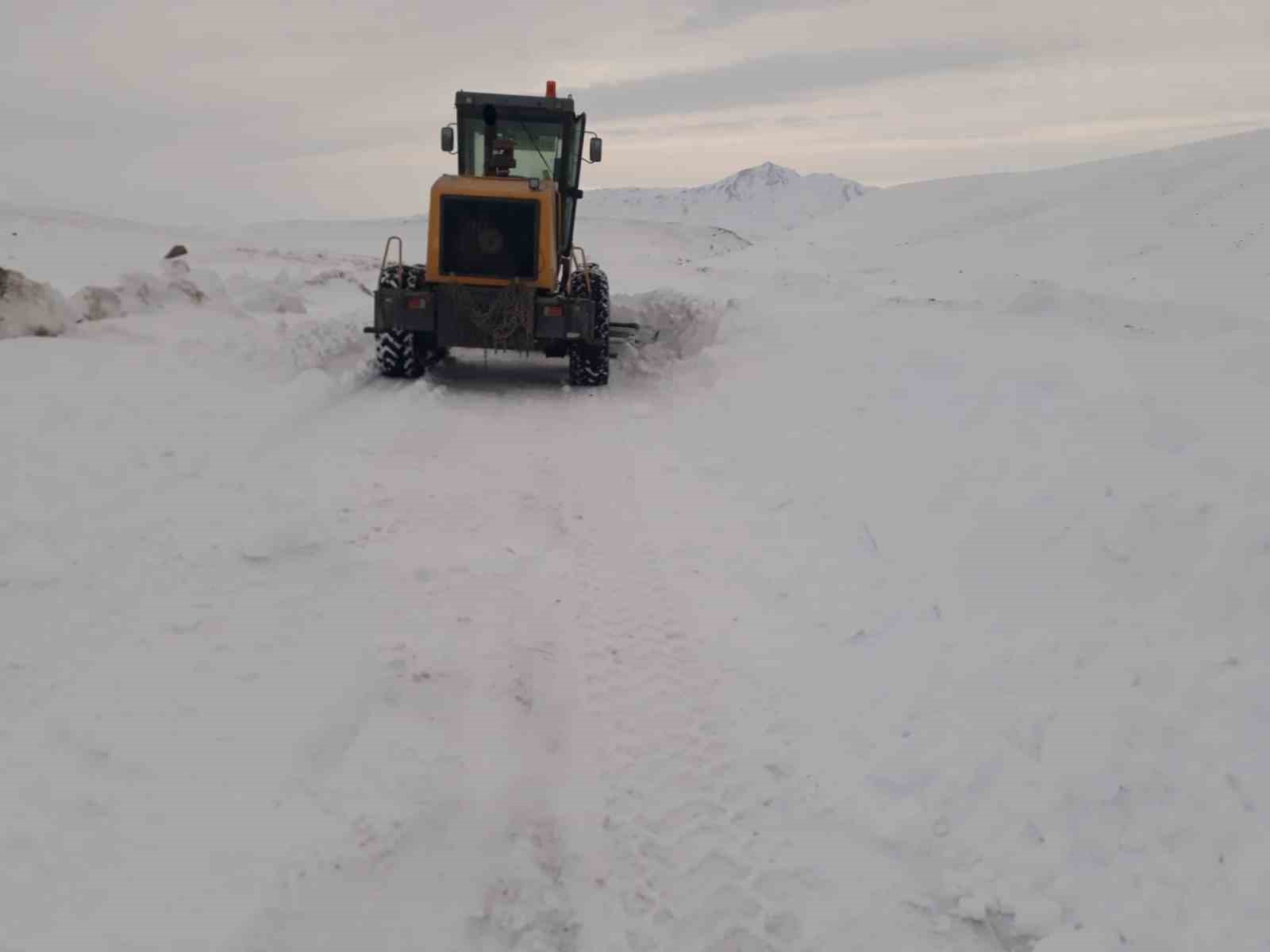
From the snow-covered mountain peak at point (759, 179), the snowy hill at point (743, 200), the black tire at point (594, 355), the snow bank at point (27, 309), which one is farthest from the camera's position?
the snow-covered mountain peak at point (759, 179)

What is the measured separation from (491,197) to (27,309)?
4823mm

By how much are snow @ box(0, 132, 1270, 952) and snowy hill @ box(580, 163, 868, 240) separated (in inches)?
2732

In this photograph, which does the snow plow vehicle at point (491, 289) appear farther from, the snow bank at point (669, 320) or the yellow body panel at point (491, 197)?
the snow bank at point (669, 320)

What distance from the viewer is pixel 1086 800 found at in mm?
3207

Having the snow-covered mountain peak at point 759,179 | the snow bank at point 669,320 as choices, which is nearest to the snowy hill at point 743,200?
the snow-covered mountain peak at point 759,179

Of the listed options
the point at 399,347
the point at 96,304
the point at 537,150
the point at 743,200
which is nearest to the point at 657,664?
the point at 399,347

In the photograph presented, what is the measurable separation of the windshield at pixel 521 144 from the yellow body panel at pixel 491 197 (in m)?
1.11

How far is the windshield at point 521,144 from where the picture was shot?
11.1 meters

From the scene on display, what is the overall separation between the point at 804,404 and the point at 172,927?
20.6 ft

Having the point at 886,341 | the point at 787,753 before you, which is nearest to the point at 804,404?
the point at 886,341

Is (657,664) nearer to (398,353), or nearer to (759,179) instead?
(398,353)

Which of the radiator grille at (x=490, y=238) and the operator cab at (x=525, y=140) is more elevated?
the operator cab at (x=525, y=140)

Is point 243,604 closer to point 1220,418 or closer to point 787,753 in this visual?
point 787,753

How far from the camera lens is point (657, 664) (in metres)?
4.25
